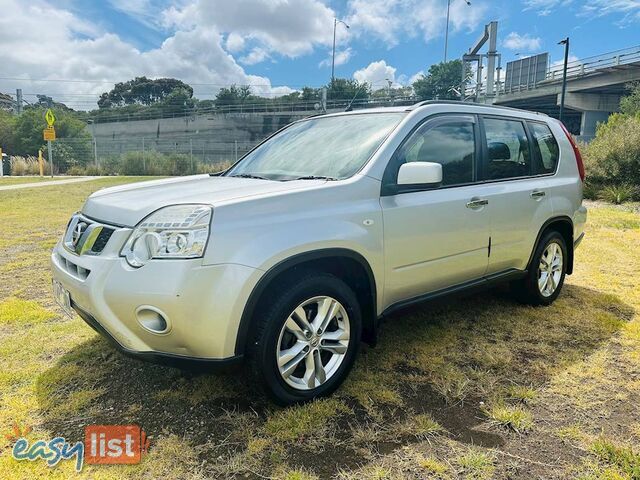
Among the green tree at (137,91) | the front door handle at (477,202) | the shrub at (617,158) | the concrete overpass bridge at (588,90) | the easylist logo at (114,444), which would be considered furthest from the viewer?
the green tree at (137,91)

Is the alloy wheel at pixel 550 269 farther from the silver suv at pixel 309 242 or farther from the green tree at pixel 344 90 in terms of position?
the green tree at pixel 344 90

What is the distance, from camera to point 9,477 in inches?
81.4

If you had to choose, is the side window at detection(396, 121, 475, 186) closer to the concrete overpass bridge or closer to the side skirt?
the side skirt

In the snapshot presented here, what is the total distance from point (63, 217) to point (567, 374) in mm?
9502

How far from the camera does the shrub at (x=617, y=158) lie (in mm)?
11969

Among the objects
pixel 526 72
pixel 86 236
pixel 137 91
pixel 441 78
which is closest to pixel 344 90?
pixel 526 72

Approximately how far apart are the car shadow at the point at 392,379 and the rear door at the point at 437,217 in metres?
0.27

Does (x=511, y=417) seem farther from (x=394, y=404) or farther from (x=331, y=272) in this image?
(x=331, y=272)

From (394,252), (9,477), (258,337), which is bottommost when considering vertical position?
(9,477)

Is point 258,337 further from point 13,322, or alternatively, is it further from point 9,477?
point 13,322

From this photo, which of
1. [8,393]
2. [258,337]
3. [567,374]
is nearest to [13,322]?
[8,393]

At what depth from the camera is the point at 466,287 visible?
349 cm

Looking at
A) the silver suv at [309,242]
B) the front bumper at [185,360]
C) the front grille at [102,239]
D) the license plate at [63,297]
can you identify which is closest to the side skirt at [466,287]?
the silver suv at [309,242]

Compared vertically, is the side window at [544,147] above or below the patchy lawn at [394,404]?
above
